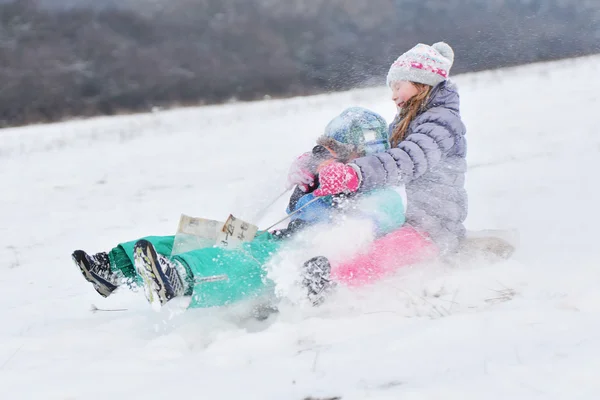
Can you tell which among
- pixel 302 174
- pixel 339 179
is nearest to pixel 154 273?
pixel 339 179

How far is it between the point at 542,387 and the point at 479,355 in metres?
0.29

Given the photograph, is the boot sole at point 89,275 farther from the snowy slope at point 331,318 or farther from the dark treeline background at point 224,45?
the dark treeline background at point 224,45

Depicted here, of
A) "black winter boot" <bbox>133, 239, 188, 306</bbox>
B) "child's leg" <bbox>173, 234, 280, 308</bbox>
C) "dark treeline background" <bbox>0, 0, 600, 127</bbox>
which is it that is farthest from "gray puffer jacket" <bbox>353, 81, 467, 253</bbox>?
"dark treeline background" <bbox>0, 0, 600, 127</bbox>

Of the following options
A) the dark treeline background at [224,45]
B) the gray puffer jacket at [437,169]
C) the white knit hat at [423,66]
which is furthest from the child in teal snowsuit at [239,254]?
the dark treeline background at [224,45]

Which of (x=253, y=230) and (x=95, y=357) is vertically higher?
(x=253, y=230)

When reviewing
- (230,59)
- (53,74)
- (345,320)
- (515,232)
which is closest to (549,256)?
(515,232)

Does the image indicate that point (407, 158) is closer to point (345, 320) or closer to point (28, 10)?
point (345, 320)

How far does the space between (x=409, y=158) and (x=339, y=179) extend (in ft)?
1.22

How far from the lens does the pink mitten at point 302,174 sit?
3.23m

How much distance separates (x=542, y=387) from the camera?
164 cm

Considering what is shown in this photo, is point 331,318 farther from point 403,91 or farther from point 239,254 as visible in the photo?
point 403,91

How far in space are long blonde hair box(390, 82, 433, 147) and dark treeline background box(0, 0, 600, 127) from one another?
10310 mm

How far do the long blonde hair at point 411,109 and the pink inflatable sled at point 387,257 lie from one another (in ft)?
1.67

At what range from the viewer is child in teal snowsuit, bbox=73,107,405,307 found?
2.44m
